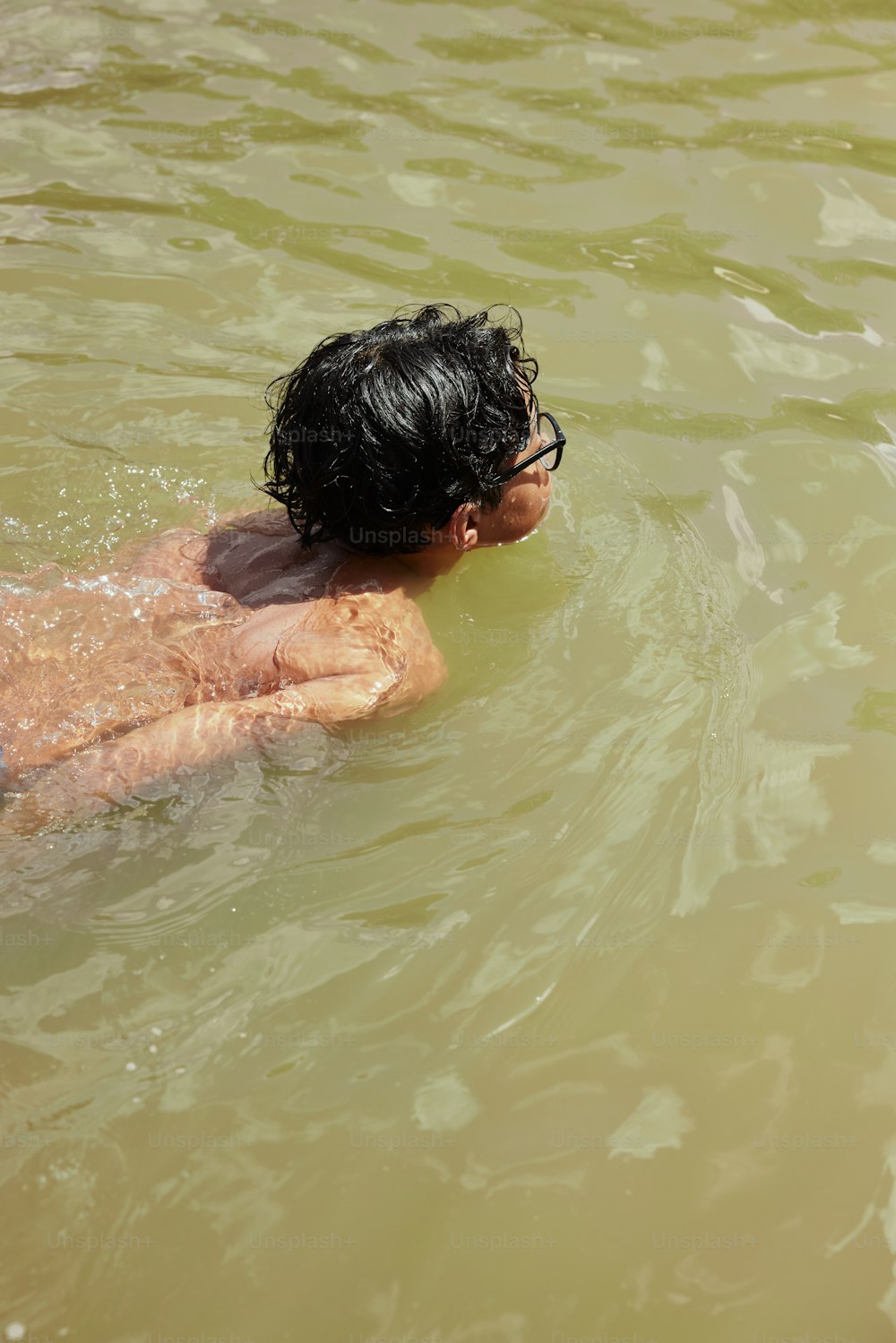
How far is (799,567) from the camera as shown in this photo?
3.80 meters

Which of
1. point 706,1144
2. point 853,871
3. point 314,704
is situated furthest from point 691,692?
point 706,1144

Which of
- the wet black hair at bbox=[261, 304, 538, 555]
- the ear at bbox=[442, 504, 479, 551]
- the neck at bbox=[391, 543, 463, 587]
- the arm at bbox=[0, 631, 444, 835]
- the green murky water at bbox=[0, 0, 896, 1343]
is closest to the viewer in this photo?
the green murky water at bbox=[0, 0, 896, 1343]

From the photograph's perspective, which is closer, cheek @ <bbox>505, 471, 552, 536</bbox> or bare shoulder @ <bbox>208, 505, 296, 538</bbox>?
cheek @ <bbox>505, 471, 552, 536</bbox>

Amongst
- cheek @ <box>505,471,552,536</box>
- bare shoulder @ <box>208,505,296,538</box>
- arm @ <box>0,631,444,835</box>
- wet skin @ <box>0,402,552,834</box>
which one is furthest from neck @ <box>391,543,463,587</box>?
arm @ <box>0,631,444,835</box>

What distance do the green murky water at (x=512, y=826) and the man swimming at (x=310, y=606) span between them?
0.18 meters

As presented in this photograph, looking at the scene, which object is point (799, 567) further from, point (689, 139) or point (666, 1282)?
point (689, 139)

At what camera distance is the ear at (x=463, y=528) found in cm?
327

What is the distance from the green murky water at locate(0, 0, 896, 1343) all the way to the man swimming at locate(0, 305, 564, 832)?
0.18m

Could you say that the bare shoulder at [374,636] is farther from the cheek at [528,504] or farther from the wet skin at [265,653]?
the cheek at [528,504]

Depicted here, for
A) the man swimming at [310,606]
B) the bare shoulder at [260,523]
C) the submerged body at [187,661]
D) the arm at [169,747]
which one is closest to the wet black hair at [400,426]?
the man swimming at [310,606]

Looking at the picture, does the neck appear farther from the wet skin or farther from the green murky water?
the green murky water

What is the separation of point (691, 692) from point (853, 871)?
0.72 meters

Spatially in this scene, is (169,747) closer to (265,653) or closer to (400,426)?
(265,653)

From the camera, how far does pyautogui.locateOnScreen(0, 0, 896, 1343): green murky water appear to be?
2.24 meters
